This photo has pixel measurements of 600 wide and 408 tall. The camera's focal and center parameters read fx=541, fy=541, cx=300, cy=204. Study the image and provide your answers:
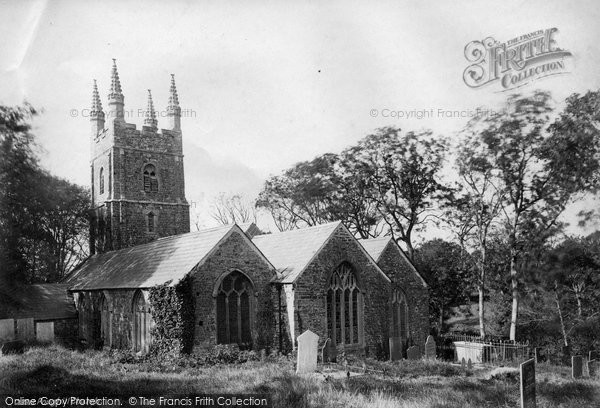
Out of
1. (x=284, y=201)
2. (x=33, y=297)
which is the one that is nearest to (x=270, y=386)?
(x=33, y=297)

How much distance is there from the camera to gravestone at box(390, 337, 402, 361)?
913 inches

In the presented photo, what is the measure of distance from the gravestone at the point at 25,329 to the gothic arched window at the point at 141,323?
5.15 meters

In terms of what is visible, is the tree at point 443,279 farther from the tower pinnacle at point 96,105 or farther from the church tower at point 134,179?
the tower pinnacle at point 96,105

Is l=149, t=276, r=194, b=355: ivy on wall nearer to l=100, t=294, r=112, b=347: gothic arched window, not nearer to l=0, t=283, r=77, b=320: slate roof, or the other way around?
l=100, t=294, r=112, b=347: gothic arched window

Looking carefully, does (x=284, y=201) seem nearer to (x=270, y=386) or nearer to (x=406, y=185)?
(x=406, y=185)

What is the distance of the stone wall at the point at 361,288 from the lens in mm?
20984

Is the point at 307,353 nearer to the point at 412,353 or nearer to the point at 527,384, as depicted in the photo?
the point at 412,353

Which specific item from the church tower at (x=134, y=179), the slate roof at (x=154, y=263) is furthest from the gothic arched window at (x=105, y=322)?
the church tower at (x=134, y=179)

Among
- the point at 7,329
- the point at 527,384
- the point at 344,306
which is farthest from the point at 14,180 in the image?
the point at 527,384

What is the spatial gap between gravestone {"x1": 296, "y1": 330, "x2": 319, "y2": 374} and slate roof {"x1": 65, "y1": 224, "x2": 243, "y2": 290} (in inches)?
202

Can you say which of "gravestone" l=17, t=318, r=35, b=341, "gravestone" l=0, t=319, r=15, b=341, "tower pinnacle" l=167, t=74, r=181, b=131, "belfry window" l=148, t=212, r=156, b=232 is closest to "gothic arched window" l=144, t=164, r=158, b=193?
"belfry window" l=148, t=212, r=156, b=232

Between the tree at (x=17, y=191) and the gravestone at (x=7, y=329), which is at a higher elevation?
the tree at (x=17, y=191)

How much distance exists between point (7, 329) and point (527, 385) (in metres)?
19.9

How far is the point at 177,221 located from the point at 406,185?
1393cm
